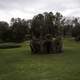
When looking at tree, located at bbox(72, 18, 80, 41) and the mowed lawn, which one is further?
tree, located at bbox(72, 18, 80, 41)

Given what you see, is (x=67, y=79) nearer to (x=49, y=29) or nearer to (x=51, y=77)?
(x=51, y=77)

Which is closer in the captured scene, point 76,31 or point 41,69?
point 41,69

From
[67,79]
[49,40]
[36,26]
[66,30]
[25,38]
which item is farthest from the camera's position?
[66,30]

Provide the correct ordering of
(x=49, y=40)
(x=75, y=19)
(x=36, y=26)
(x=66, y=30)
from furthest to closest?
1. (x=75, y=19)
2. (x=66, y=30)
3. (x=36, y=26)
4. (x=49, y=40)

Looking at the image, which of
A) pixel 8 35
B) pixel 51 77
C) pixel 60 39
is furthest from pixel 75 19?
pixel 51 77

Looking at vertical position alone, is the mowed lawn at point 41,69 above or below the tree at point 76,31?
below

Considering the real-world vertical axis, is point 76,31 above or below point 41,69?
above

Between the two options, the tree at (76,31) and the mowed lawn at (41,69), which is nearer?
the mowed lawn at (41,69)

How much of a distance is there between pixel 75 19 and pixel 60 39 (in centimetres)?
3802

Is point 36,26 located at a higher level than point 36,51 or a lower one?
higher

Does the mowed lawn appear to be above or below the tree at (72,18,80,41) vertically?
below

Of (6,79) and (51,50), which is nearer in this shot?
(6,79)

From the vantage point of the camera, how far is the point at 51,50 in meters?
20.5

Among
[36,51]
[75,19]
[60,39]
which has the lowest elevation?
[36,51]
